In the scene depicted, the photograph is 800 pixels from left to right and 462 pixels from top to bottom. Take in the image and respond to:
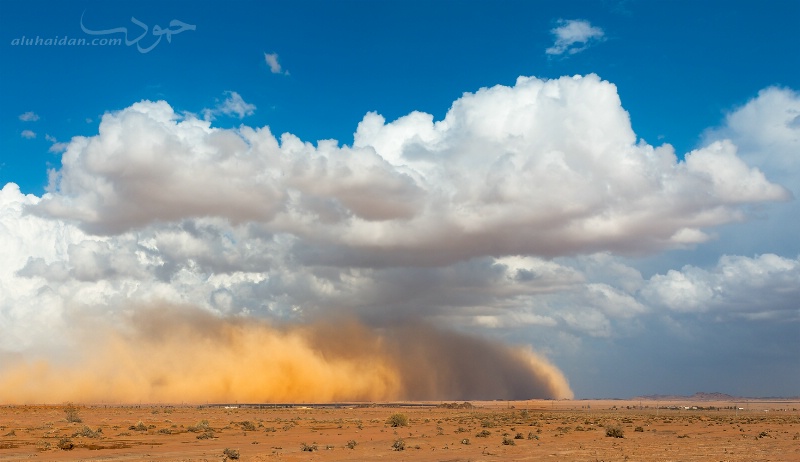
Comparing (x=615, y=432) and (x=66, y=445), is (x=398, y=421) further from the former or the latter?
(x=66, y=445)

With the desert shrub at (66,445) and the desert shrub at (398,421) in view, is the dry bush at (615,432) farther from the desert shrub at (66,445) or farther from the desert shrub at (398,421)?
the desert shrub at (66,445)

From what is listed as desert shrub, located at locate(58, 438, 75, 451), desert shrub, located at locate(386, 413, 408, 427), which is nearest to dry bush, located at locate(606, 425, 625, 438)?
desert shrub, located at locate(386, 413, 408, 427)

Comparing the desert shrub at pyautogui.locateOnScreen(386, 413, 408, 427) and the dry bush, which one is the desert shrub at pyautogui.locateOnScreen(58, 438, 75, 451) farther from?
the dry bush

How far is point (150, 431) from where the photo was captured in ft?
279

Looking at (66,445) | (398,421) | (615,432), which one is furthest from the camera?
(398,421)

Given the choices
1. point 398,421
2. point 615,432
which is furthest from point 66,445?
point 615,432

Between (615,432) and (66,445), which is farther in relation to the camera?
(615,432)

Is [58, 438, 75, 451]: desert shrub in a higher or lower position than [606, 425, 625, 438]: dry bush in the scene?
higher

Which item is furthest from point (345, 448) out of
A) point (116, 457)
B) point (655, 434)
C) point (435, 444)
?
point (655, 434)

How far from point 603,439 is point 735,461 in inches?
916

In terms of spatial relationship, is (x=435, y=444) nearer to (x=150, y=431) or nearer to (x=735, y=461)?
(x=735, y=461)

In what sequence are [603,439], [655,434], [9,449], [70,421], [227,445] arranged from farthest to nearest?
[70,421] < [655,434] < [603,439] < [227,445] < [9,449]

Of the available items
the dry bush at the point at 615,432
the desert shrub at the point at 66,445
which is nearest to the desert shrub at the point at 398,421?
the dry bush at the point at 615,432

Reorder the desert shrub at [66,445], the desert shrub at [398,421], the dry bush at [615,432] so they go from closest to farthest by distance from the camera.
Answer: the desert shrub at [66,445]
the dry bush at [615,432]
the desert shrub at [398,421]
